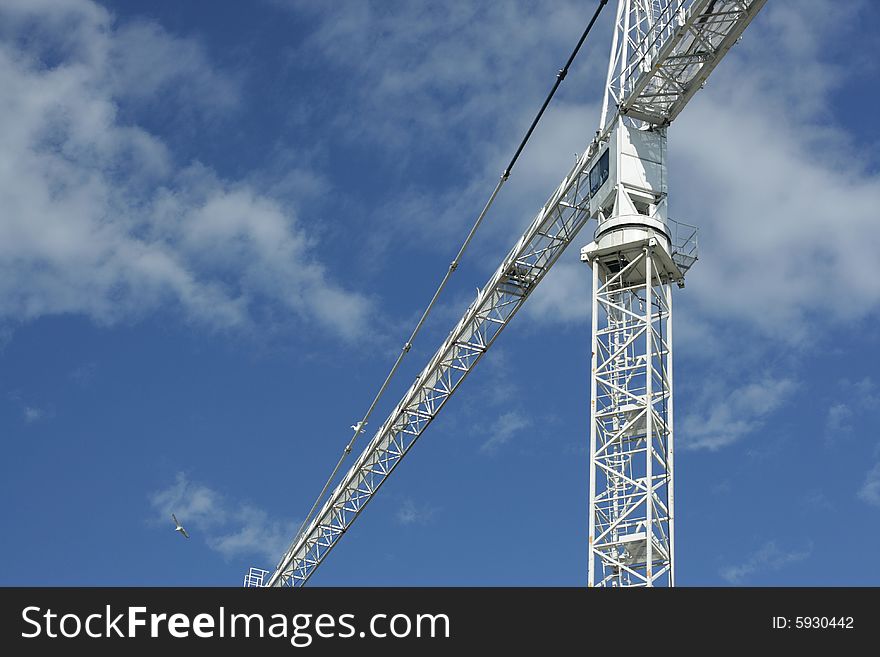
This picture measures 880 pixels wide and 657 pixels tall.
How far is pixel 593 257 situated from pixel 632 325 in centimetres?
247

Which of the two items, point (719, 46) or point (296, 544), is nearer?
point (719, 46)

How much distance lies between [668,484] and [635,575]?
10.0 feet

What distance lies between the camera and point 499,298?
53.5 meters
